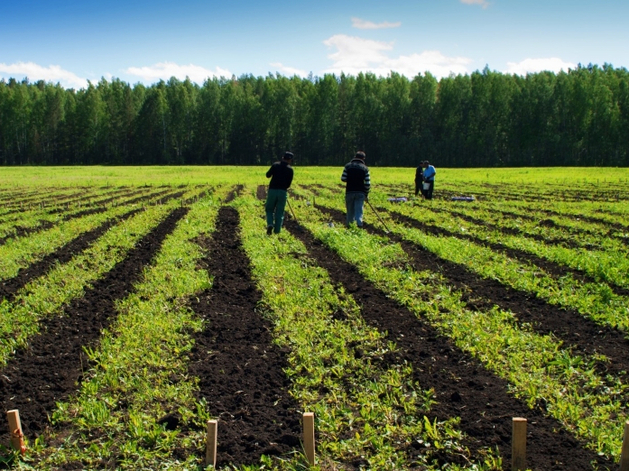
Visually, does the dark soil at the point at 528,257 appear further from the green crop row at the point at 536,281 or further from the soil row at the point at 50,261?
the soil row at the point at 50,261

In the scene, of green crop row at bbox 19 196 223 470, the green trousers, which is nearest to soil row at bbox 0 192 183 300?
green crop row at bbox 19 196 223 470

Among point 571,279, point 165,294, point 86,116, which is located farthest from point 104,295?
point 86,116

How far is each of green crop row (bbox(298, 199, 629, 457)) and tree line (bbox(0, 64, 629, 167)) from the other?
7406 centimetres

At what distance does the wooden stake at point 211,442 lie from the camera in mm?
3565

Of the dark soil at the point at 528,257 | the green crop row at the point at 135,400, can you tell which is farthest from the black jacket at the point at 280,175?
the green crop row at the point at 135,400

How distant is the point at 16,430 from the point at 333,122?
8413 centimetres

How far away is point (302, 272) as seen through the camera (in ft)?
30.7

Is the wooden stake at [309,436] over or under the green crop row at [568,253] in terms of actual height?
under

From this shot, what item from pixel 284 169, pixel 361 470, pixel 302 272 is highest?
pixel 284 169

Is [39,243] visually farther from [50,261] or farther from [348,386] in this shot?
[348,386]

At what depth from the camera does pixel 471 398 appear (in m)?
4.85

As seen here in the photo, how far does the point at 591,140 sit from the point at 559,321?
79755mm

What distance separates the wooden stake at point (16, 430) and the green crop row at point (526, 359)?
347 cm

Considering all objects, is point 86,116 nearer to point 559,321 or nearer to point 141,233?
point 141,233
